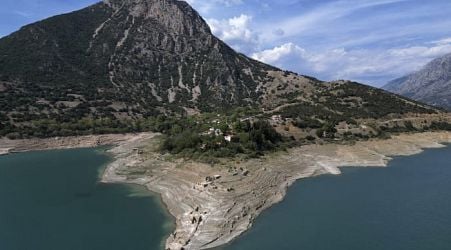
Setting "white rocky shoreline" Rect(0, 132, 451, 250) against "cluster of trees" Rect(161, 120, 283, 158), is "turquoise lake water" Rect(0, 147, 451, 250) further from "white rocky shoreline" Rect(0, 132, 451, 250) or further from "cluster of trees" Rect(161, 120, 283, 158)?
"cluster of trees" Rect(161, 120, 283, 158)

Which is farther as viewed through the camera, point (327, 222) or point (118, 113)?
point (118, 113)

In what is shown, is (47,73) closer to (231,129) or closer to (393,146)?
(231,129)

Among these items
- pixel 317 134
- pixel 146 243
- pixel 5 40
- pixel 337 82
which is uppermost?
pixel 5 40

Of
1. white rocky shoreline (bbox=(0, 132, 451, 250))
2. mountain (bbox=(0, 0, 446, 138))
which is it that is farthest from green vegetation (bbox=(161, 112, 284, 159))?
mountain (bbox=(0, 0, 446, 138))

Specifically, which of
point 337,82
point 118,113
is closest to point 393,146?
point 337,82

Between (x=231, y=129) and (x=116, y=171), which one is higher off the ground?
(x=231, y=129)
